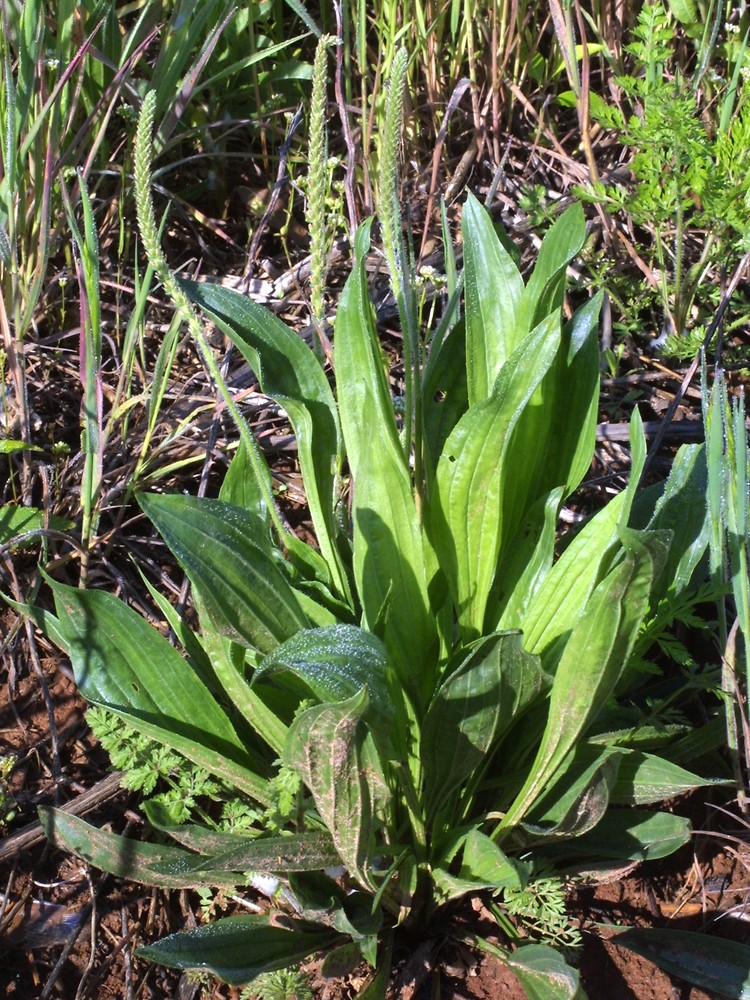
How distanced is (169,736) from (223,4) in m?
1.92

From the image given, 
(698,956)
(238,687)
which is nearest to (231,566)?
(238,687)

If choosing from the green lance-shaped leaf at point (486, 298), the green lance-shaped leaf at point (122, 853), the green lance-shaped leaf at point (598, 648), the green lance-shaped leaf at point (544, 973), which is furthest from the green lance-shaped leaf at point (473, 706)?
the green lance-shaped leaf at point (486, 298)

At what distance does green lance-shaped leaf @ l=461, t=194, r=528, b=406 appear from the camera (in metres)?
1.71

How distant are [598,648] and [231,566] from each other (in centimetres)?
52

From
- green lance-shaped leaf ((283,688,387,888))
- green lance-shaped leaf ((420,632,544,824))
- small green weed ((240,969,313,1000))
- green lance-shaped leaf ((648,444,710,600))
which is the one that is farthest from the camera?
green lance-shaped leaf ((648,444,710,600))

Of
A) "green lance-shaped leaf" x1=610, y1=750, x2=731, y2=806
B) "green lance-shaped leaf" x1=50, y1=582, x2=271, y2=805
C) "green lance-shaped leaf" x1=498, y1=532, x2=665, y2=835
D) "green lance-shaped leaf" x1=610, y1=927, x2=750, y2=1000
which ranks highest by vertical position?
"green lance-shaped leaf" x1=498, y1=532, x2=665, y2=835

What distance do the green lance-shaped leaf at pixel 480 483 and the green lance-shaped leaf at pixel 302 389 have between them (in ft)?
0.66

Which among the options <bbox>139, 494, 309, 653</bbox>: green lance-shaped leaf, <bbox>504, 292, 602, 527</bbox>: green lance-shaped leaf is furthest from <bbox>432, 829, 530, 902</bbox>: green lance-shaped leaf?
<bbox>504, 292, 602, 527</bbox>: green lance-shaped leaf

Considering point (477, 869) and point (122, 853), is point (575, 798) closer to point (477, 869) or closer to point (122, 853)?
point (477, 869)

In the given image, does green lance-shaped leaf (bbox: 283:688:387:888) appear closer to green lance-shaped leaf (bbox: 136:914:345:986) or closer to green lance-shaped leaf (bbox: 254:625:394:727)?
green lance-shaped leaf (bbox: 254:625:394:727)

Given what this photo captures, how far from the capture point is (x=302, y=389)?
1.74m

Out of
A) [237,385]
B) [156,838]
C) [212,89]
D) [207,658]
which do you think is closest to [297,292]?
[237,385]

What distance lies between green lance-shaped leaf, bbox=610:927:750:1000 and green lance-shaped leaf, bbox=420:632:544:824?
44 cm

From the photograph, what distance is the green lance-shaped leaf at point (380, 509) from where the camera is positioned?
152cm
